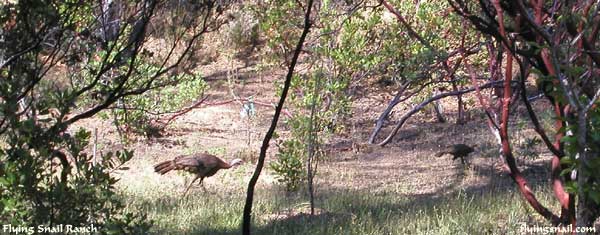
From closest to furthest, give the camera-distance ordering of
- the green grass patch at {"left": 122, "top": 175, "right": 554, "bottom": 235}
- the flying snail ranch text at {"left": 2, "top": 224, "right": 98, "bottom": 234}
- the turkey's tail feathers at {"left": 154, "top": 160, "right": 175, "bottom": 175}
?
1. the flying snail ranch text at {"left": 2, "top": 224, "right": 98, "bottom": 234}
2. the green grass patch at {"left": 122, "top": 175, "right": 554, "bottom": 235}
3. the turkey's tail feathers at {"left": 154, "top": 160, "right": 175, "bottom": 175}

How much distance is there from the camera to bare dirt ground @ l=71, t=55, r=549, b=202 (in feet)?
26.6

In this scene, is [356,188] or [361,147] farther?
[361,147]

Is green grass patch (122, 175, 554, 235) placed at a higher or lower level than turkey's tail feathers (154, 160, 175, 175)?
lower

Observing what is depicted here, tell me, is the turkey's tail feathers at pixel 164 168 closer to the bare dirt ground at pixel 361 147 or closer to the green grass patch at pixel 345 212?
the bare dirt ground at pixel 361 147

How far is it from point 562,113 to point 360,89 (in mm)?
8822

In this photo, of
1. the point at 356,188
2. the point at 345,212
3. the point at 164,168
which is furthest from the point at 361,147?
the point at 345,212

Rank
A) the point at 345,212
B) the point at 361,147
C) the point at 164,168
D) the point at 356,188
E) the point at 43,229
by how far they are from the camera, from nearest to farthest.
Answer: the point at 43,229 < the point at 345,212 < the point at 356,188 < the point at 164,168 < the point at 361,147

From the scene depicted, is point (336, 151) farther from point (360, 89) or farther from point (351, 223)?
point (351, 223)

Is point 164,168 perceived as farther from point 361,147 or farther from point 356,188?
point 361,147

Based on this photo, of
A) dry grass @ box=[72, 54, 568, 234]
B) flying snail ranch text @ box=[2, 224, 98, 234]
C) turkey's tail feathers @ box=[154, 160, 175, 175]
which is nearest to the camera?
flying snail ranch text @ box=[2, 224, 98, 234]

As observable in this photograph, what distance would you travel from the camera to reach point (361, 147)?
34.8 ft

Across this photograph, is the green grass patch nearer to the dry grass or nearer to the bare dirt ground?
the dry grass

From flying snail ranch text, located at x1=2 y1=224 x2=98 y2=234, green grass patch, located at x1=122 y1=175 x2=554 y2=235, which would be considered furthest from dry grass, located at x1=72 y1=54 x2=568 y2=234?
flying snail ranch text, located at x1=2 y1=224 x2=98 y2=234

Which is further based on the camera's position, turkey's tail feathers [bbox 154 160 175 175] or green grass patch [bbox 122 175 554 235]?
turkey's tail feathers [bbox 154 160 175 175]
